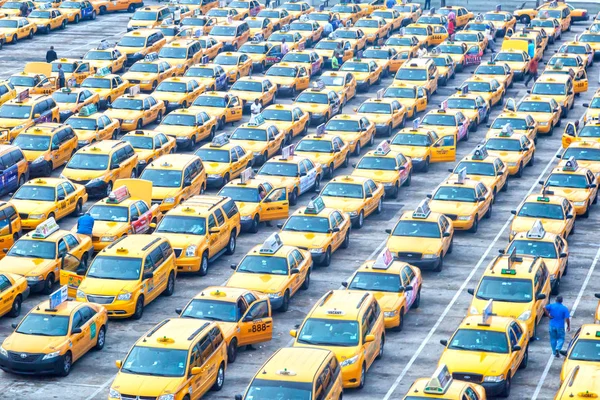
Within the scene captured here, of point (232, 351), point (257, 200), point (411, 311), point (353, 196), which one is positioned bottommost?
point (411, 311)

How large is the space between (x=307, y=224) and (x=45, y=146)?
475 inches

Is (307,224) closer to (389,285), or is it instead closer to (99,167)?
(389,285)

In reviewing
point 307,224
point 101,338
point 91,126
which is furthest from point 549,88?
point 101,338

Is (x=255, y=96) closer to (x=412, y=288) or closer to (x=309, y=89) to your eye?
(x=309, y=89)

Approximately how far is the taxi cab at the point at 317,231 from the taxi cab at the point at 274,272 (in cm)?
193

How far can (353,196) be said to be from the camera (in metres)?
47.2

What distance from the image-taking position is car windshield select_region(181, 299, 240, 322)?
119ft

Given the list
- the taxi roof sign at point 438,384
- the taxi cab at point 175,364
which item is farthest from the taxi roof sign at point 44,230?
the taxi roof sign at point 438,384

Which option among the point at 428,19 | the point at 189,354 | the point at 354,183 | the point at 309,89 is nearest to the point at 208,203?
the point at 354,183

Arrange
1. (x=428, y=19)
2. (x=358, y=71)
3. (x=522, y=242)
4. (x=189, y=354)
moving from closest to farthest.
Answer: (x=189, y=354) → (x=522, y=242) → (x=358, y=71) → (x=428, y=19)

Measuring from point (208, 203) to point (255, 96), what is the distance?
1765 cm

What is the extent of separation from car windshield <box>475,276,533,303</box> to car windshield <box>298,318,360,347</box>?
15.4 ft

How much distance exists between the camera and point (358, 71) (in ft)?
218

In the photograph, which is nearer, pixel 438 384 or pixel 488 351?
pixel 438 384
